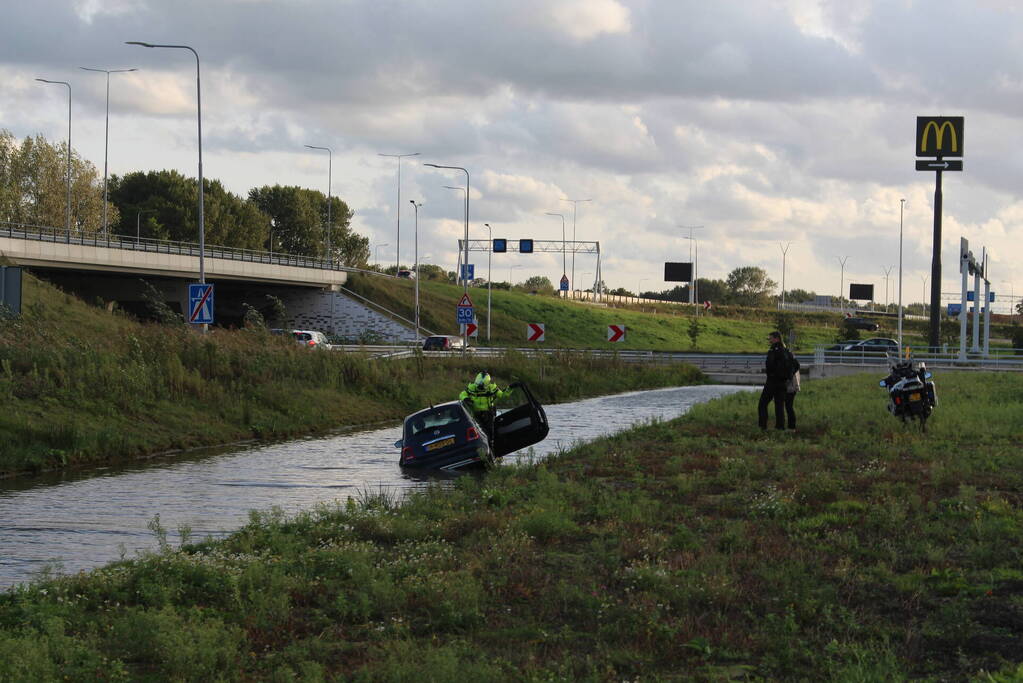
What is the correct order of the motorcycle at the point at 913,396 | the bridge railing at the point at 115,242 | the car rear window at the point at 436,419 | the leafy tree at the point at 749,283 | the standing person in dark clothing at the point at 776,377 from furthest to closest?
the leafy tree at the point at 749,283 < the bridge railing at the point at 115,242 < the motorcycle at the point at 913,396 < the standing person in dark clothing at the point at 776,377 < the car rear window at the point at 436,419

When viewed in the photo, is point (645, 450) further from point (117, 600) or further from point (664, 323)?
point (664, 323)

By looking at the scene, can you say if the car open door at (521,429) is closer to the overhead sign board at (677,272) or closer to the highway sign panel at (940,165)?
the highway sign panel at (940,165)

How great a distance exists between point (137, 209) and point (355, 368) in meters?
82.3

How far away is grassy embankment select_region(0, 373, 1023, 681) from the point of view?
706cm

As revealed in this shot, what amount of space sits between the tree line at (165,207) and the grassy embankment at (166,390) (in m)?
36.9

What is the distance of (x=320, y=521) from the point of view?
1225 centimetres

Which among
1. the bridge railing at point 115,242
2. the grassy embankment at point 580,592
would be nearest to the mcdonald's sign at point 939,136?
the bridge railing at point 115,242

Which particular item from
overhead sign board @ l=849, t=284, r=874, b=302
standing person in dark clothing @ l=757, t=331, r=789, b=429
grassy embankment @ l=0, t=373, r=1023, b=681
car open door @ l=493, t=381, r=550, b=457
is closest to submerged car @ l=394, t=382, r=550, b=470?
car open door @ l=493, t=381, r=550, b=457

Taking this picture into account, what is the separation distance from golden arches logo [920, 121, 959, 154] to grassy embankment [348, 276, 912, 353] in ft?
94.0

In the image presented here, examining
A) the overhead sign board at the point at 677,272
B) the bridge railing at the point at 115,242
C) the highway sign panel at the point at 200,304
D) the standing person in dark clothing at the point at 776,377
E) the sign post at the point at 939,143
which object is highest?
the sign post at the point at 939,143

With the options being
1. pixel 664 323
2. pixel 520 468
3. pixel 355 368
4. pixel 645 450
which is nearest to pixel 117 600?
pixel 520 468

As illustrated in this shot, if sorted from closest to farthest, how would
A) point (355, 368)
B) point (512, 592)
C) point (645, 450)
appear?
point (512, 592) → point (645, 450) → point (355, 368)

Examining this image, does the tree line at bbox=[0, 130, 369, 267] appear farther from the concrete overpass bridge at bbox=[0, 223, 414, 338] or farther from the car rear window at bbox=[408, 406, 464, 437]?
the car rear window at bbox=[408, 406, 464, 437]

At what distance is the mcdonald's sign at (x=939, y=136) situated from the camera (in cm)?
5788
